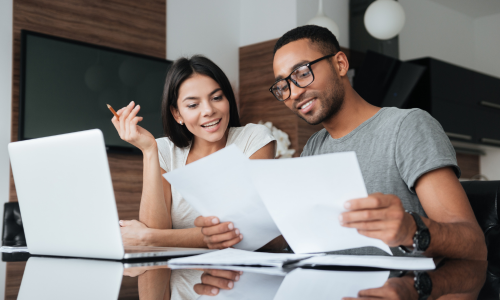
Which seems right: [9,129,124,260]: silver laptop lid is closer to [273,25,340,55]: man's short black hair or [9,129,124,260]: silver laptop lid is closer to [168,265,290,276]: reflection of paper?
[168,265,290,276]: reflection of paper

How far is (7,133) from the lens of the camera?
2.72 m

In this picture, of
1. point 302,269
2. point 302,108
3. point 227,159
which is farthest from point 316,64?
point 302,269

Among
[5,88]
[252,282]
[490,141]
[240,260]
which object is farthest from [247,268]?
[490,141]

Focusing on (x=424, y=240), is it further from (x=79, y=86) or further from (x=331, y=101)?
(x=79, y=86)

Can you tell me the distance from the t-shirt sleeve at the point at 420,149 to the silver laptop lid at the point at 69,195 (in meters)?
0.61

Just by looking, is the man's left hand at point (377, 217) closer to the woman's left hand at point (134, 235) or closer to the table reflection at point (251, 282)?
the table reflection at point (251, 282)

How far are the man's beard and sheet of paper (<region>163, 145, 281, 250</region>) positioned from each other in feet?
1.28

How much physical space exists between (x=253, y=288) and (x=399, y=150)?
592 millimetres

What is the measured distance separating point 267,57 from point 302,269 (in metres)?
3.16

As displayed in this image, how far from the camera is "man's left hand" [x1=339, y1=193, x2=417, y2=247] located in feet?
2.17

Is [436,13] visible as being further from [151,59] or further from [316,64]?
[316,64]

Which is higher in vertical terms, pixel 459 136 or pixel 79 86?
pixel 79 86

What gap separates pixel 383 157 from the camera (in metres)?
1.08

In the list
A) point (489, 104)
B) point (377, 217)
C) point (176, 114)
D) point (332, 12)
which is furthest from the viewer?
point (489, 104)
